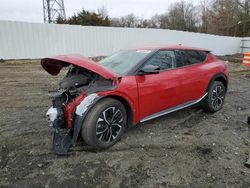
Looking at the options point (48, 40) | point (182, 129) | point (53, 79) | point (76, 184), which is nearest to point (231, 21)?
point (48, 40)

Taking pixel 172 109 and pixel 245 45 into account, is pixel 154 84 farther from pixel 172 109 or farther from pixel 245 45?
pixel 245 45

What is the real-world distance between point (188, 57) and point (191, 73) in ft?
1.21

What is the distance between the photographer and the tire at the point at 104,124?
307cm

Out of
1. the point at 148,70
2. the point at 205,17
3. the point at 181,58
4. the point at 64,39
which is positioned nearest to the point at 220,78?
the point at 181,58

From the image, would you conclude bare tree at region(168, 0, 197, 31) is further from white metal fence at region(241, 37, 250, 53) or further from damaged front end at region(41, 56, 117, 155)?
damaged front end at region(41, 56, 117, 155)

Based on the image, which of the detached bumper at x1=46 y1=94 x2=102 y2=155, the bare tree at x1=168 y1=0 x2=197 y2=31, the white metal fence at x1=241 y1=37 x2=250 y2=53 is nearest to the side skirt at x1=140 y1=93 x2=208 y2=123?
the detached bumper at x1=46 y1=94 x2=102 y2=155

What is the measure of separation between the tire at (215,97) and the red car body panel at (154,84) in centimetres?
20

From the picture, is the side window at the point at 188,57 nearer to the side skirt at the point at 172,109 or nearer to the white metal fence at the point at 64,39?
the side skirt at the point at 172,109

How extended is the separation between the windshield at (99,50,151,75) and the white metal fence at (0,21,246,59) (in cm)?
597

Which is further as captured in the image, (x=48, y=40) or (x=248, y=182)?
(x=48, y=40)

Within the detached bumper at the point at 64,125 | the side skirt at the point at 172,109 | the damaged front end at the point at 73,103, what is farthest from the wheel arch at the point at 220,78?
the detached bumper at the point at 64,125

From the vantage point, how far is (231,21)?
3108cm

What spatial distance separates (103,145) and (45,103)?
9.29 ft

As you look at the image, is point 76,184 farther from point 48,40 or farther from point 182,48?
point 48,40
